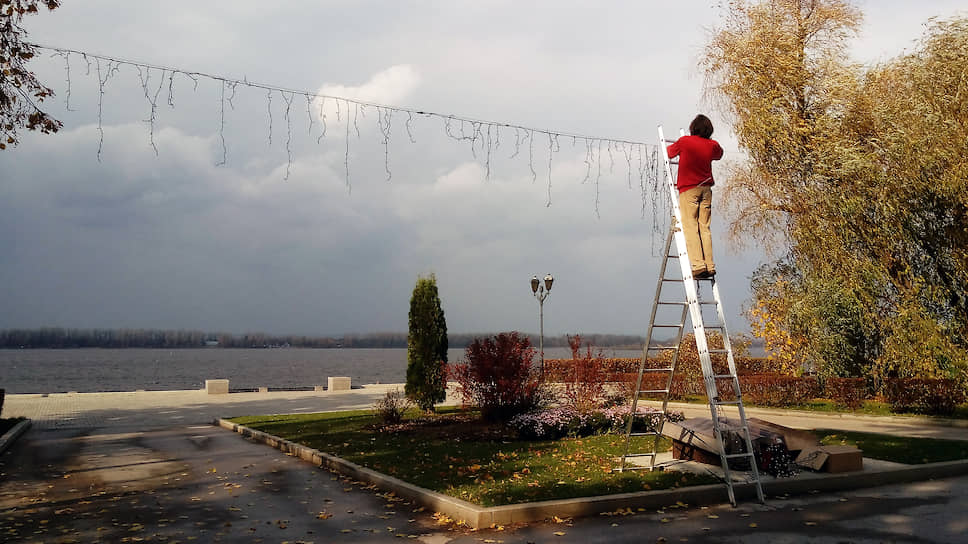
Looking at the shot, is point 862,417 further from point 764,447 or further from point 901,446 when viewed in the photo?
point 764,447

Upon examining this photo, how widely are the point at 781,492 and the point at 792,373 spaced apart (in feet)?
60.6

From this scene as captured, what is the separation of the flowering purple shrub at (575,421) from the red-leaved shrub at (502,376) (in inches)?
32.2

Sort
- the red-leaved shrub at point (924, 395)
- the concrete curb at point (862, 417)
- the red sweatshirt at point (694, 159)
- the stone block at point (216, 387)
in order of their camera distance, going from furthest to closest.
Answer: the stone block at point (216, 387) → the red-leaved shrub at point (924, 395) → the concrete curb at point (862, 417) → the red sweatshirt at point (694, 159)

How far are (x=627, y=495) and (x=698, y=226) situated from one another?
11.9 ft

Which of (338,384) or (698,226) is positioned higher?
(698,226)

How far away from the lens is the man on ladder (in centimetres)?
900

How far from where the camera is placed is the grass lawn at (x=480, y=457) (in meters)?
8.98

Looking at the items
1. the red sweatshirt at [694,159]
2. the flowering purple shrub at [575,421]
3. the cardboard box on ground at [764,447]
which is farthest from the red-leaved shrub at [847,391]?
the red sweatshirt at [694,159]

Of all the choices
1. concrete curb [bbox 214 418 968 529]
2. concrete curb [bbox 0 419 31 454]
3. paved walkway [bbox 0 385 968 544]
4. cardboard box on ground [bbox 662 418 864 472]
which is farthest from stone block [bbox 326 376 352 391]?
cardboard box on ground [bbox 662 418 864 472]

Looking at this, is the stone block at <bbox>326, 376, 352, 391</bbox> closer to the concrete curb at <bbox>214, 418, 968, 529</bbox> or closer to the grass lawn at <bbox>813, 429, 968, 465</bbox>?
the concrete curb at <bbox>214, 418, 968, 529</bbox>

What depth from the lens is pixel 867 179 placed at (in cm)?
1675

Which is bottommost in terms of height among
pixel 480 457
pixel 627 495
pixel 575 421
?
pixel 480 457

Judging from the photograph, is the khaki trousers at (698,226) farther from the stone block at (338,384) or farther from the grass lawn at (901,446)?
the stone block at (338,384)

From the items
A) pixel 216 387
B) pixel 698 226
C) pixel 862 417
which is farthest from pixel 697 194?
pixel 216 387
